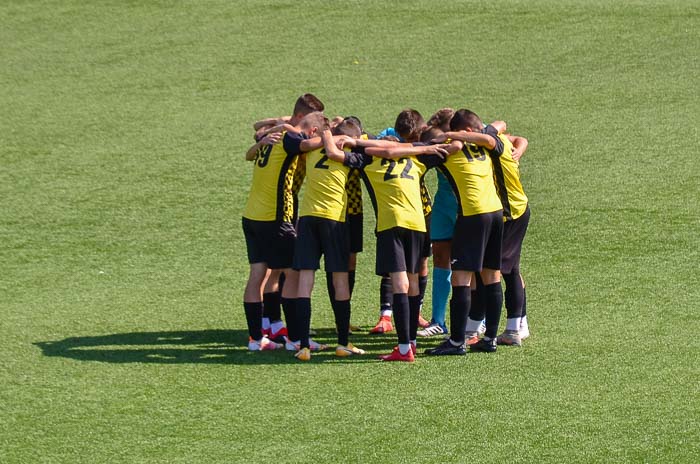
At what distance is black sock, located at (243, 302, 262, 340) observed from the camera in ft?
31.4

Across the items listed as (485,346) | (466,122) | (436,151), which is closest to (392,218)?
(436,151)

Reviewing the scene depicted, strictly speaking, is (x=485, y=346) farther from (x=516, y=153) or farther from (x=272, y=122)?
(x=272, y=122)

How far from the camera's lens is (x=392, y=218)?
30.0 feet

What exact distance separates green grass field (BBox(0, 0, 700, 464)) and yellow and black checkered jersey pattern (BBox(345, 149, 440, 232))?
4.03 feet

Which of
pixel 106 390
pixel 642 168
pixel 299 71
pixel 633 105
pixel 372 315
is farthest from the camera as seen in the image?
pixel 299 71

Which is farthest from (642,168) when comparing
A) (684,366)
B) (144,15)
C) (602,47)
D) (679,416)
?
(144,15)

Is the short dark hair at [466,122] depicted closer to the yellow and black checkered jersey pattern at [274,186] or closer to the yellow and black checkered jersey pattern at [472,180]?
the yellow and black checkered jersey pattern at [472,180]

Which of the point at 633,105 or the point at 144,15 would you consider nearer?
the point at 633,105

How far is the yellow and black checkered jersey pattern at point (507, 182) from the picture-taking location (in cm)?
957

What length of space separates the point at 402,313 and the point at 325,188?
→ 1.25m

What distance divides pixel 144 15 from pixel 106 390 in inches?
577

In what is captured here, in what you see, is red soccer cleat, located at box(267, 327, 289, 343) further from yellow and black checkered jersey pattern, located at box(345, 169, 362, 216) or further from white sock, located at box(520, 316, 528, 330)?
white sock, located at box(520, 316, 528, 330)

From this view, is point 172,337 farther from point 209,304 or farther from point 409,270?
point 409,270

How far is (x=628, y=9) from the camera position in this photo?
20.8 m
